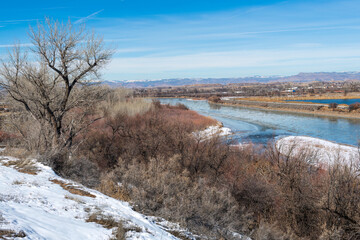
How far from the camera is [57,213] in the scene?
5.38 metres

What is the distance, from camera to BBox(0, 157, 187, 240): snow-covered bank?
442cm

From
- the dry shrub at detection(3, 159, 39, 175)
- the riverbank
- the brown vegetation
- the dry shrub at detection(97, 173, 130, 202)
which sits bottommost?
the riverbank

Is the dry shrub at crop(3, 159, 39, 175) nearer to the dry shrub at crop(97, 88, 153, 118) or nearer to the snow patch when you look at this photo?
the snow patch

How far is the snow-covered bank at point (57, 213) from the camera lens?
4.42 metres

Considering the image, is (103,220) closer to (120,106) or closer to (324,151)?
(324,151)

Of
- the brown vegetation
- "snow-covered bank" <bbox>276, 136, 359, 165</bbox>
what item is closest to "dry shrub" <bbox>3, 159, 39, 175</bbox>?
the brown vegetation

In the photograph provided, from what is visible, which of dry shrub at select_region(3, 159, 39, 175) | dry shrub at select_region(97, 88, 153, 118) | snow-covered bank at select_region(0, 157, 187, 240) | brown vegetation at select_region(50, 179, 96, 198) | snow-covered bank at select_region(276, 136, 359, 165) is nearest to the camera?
snow-covered bank at select_region(0, 157, 187, 240)

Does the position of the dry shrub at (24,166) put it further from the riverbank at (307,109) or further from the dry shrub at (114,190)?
the riverbank at (307,109)

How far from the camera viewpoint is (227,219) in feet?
25.3

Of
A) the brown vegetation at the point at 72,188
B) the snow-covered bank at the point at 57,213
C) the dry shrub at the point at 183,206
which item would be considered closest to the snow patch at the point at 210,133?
the dry shrub at the point at 183,206

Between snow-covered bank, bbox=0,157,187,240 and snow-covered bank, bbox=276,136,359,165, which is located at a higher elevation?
snow-covered bank, bbox=0,157,187,240

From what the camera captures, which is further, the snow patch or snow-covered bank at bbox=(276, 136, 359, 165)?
the snow patch

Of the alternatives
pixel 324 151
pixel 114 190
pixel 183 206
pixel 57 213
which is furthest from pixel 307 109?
pixel 57 213

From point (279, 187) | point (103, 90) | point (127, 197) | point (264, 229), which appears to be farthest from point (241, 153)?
point (127, 197)
